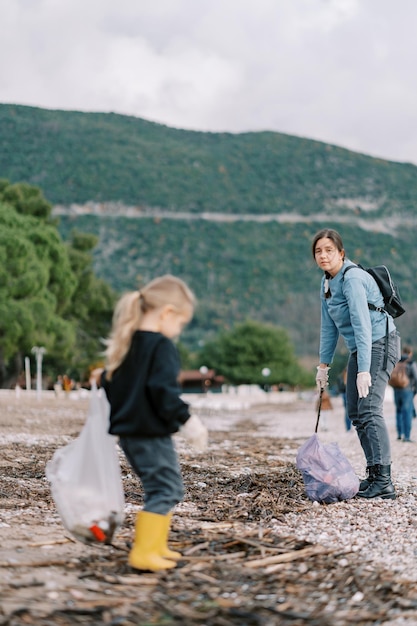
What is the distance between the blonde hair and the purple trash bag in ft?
7.88

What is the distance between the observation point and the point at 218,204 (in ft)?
443

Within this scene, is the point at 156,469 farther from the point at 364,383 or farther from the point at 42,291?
the point at 42,291

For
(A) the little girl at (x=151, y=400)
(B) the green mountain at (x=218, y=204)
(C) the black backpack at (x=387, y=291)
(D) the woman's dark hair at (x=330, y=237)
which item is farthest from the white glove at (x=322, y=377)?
(B) the green mountain at (x=218, y=204)

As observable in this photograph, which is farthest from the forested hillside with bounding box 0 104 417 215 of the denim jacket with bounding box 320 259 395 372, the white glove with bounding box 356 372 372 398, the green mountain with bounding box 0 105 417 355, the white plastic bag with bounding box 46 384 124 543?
the white plastic bag with bounding box 46 384 124 543

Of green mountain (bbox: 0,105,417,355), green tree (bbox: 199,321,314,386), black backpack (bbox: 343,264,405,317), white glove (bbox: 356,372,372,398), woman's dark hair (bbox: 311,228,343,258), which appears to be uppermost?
green mountain (bbox: 0,105,417,355)

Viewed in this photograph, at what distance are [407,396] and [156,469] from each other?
427 inches

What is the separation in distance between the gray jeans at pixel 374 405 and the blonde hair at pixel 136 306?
8.15 ft

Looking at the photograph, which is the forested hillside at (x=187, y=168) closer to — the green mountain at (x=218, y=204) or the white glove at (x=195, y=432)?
the green mountain at (x=218, y=204)

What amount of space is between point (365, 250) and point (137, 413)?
127742 mm

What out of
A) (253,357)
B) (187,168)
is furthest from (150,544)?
(187,168)

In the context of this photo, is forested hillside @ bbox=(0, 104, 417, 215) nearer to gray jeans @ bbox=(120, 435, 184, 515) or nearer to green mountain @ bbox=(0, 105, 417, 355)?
green mountain @ bbox=(0, 105, 417, 355)

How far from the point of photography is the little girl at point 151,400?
386 cm

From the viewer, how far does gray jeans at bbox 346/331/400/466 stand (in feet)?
20.0

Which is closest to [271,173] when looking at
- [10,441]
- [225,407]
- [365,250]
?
[365,250]
